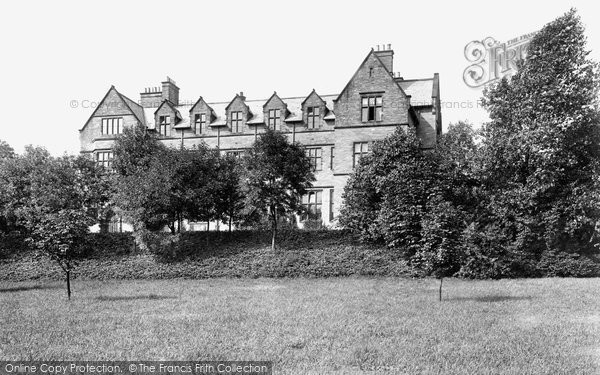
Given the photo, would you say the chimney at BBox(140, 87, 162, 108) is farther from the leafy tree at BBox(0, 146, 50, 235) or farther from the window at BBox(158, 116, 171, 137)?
the leafy tree at BBox(0, 146, 50, 235)

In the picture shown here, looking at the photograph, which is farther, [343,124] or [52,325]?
[343,124]

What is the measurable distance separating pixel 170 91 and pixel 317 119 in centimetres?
1594

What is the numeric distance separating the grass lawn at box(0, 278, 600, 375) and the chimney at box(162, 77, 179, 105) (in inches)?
1152

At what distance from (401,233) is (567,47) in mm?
12997

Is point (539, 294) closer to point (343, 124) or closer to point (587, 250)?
point (587, 250)

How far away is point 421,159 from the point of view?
92.1 ft

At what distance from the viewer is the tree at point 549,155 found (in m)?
25.7

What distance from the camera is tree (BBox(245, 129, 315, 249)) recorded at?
28.7 metres

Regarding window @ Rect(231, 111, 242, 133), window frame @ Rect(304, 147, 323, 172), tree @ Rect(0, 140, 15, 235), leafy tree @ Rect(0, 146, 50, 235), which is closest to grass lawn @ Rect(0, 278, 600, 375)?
leafy tree @ Rect(0, 146, 50, 235)

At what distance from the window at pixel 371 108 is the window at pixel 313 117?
6246 millimetres

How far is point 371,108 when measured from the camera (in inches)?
1367

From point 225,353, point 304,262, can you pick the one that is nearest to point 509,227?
point 304,262

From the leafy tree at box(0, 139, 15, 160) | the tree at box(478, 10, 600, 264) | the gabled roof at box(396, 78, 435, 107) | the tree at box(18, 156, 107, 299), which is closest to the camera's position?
the tree at box(478, 10, 600, 264)

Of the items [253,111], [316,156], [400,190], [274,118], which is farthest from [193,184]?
[253,111]
